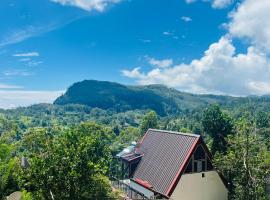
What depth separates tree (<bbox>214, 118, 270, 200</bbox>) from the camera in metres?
29.7

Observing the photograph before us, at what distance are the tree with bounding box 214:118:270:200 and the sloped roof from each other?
416cm

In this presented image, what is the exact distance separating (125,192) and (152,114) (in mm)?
64552

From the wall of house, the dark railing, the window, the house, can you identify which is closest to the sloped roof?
the house

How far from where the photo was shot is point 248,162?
98.9ft

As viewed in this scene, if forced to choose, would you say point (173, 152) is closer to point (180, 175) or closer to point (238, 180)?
point (180, 175)

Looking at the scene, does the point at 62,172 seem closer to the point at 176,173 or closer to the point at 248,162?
the point at 176,173

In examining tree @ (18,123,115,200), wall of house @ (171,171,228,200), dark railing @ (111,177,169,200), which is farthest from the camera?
dark railing @ (111,177,169,200)

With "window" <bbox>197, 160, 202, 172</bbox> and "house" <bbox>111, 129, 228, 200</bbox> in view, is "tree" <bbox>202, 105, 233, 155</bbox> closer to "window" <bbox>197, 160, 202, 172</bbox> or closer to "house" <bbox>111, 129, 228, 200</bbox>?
"house" <bbox>111, 129, 228, 200</bbox>

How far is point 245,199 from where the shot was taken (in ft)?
100

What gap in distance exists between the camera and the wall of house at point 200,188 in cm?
3325

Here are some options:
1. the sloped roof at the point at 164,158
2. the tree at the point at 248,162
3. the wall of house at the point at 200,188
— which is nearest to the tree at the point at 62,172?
the sloped roof at the point at 164,158

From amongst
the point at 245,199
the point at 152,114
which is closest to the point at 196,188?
the point at 245,199

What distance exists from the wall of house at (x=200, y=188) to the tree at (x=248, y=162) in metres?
3.85

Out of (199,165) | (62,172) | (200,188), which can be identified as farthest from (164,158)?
(62,172)
